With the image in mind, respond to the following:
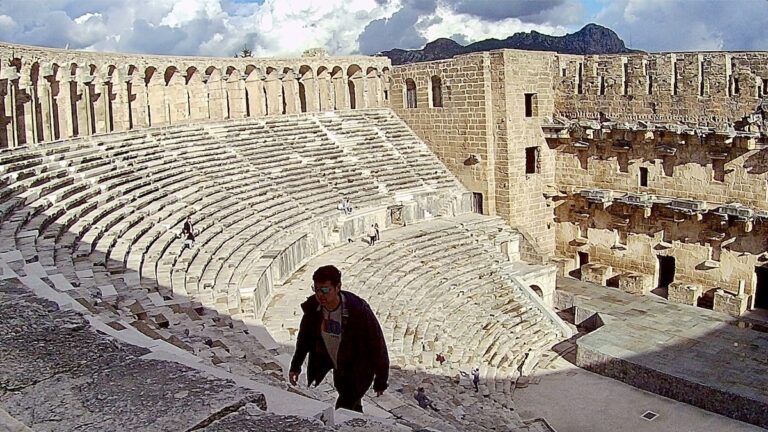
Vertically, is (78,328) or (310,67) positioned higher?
(310,67)

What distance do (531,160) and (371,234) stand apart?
632 centimetres

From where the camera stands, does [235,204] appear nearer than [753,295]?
Yes

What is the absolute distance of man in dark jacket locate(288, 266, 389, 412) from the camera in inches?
165

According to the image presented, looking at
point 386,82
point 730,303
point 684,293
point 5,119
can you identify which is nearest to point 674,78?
point 684,293

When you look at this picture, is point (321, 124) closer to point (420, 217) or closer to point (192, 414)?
point (420, 217)

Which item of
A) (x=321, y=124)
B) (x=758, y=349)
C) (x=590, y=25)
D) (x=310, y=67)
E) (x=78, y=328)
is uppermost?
(x=590, y=25)

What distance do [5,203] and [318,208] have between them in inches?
311

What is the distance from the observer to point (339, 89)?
22797mm

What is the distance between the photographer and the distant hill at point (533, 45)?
52.3 metres

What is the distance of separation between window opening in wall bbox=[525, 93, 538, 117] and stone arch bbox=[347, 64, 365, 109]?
5.48 m

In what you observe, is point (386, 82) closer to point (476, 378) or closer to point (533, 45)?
point (476, 378)

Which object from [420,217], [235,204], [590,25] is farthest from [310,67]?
[590,25]

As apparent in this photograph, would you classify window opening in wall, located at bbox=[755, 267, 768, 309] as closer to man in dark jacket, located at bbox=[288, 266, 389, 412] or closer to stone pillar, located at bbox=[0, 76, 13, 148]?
man in dark jacket, located at bbox=[288, 266, 389, 412]

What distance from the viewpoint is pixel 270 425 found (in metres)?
2.88
